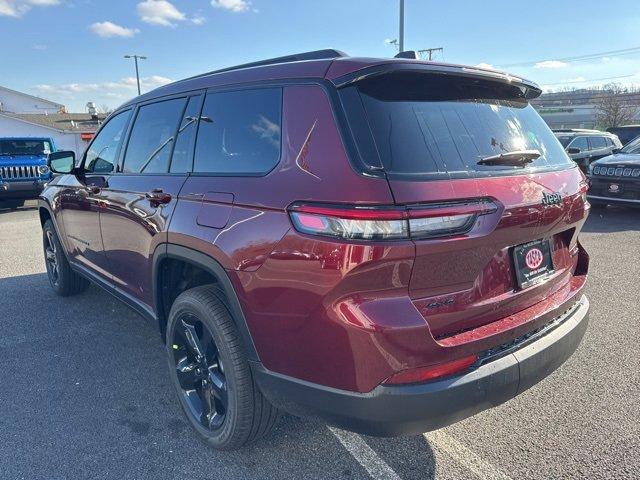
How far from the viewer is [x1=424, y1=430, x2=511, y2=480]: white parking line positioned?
2.36 m

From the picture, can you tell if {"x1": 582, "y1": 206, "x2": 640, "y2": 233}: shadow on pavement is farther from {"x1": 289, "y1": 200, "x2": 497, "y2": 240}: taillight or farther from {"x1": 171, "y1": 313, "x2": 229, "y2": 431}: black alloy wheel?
{"x1": 171, "y1": 313, "x2": 229, "y2": 431}: black alloy wheel

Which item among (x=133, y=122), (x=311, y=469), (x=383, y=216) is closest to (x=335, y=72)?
(x=383, y=216)

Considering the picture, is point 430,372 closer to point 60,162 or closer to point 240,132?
point 240,132

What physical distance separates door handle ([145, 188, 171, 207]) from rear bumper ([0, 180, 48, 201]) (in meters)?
11.0

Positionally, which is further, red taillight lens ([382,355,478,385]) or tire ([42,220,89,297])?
tire ([42,220,89,297])

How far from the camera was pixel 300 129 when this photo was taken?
2.09 m

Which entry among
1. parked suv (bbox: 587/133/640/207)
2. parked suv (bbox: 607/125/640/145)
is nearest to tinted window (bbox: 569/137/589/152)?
parked suv (bbox: 607/125/640/145)

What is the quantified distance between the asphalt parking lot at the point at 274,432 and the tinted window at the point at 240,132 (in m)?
1.52

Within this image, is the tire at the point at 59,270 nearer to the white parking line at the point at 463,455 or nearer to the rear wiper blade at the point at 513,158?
the white parking line at the point at 463,455

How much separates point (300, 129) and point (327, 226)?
0.50 metres

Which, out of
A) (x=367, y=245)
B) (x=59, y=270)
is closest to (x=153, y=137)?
(x=367, y=245)

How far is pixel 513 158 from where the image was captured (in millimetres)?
2238

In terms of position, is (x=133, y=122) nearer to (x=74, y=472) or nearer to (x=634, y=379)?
(x=74, y=472)

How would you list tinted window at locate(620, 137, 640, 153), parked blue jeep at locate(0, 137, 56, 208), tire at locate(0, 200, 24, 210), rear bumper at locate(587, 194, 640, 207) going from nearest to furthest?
1. rear bumper at locate(587, 194, 640, 207)
2. tinted window at locate(620, 137, 640, 153)
3. parked blue jeep at locate(0, 137, 56, 208)
4. tire at locate(0, 200, 24, 210)
